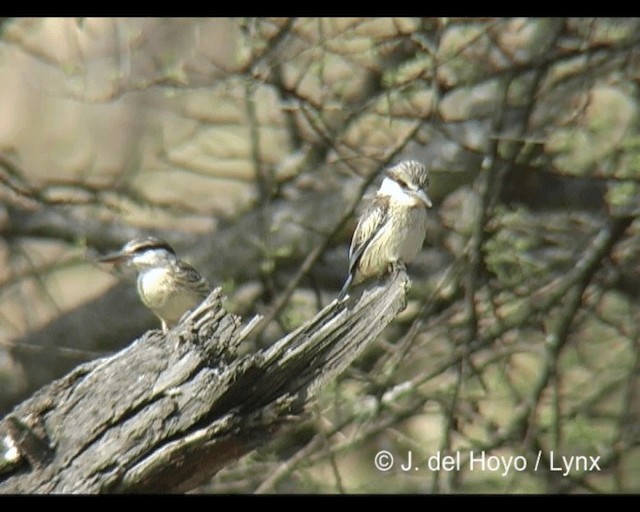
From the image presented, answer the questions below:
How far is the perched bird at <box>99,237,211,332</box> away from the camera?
3.64 m

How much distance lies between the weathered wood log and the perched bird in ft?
3.73

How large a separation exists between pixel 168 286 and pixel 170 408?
51.7 inches

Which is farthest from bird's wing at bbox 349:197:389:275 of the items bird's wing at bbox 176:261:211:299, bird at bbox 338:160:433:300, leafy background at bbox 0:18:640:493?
leafy background at bbox 0:18:640:493

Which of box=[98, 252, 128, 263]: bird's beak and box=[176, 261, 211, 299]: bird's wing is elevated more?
box=[98, 252, 128, 263]: bird's beak

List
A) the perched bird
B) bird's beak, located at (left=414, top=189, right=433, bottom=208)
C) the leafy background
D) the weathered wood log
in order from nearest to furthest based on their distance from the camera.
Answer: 1. the weathered wood log
2. bird's beak, located at (left=414, top=189, right=433, bottom=208)
3. the perched bird
4. the leafy background

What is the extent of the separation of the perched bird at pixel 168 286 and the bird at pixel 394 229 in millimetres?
503

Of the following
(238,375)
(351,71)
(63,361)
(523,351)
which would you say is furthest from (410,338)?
(238,375)

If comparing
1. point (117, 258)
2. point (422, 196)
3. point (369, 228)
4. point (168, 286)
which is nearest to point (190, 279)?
point (168, 286)

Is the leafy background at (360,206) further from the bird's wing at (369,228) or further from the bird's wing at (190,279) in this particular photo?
the bird's wing at (369,228)

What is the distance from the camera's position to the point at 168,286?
3645 millimetres

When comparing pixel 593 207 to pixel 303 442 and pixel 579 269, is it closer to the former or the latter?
pixel 579 269

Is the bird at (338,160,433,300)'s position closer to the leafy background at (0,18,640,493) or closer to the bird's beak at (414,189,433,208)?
the bird's beak at (414,189,433,208)

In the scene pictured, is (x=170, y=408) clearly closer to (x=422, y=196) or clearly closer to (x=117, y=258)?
(x=422, y=196)
